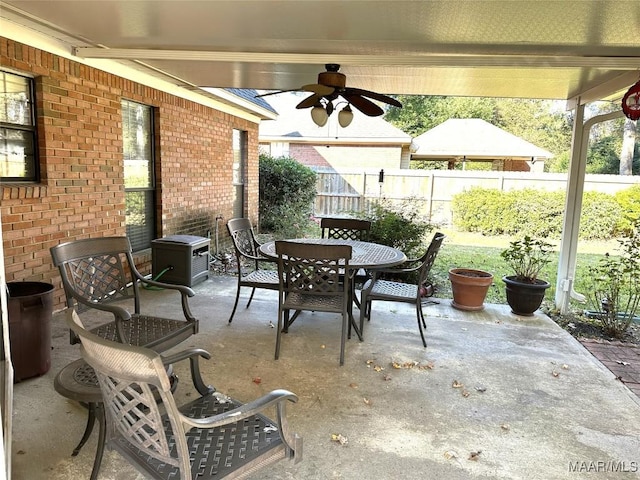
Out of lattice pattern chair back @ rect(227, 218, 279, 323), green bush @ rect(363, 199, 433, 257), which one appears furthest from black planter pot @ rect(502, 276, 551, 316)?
lattice pattern chair back @ rect(227, 218, 279, 323)

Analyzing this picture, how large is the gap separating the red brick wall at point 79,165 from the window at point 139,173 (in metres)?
0.12

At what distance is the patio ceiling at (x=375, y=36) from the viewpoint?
2.92m

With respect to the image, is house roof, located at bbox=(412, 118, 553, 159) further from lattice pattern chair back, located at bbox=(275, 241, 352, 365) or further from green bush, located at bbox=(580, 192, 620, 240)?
lattice pattern chair back, located at bbox=(275, 241, 352, 365)

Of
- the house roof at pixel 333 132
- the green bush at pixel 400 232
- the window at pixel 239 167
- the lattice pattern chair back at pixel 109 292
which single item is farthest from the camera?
the house roof at pixel 333 132

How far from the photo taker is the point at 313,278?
3.63m

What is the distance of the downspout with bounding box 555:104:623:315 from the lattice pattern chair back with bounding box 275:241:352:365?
3.07 meters

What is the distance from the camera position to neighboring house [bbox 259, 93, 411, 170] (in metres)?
14.1

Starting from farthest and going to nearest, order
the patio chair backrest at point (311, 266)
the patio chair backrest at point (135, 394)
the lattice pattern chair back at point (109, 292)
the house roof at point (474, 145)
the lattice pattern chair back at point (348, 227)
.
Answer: the house roof at point (474, 145) → the lattice pattern chair back at point (348, 227) → the patio chair backrest at point (311, 266) → the lattice pattern chair back at point (109, 292) → the patio chair backrest at point (135, 394)

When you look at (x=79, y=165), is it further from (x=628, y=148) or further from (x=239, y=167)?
(x=628, y=148)

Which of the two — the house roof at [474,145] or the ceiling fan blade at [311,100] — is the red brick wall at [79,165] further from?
the house roof at [474,145]

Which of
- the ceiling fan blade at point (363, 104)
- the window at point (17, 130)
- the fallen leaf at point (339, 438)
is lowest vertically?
the fallen leaf at point (339, 438)

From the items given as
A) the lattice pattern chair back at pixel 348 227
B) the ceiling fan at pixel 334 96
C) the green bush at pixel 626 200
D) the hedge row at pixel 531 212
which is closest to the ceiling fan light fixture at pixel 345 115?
the ceiling fan at pixel 334 96

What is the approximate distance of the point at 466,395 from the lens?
3129 millimetres

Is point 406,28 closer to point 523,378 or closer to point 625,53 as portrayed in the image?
point 625,53
